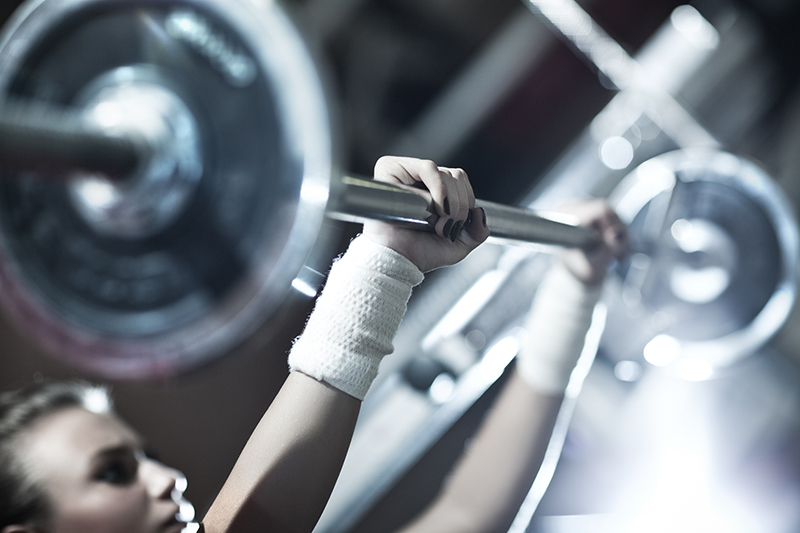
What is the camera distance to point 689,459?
3.31ft

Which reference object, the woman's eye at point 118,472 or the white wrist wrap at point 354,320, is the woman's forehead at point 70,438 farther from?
the white wrist wrap at point 354,320

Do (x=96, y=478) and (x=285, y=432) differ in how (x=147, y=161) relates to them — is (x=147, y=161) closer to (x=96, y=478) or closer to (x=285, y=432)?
(x=285, y=432)

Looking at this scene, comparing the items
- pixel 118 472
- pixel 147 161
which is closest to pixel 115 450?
pixel 118 472

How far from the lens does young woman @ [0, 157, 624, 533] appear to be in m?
0.34

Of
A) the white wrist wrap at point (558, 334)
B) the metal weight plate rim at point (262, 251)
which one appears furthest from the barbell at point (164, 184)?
the white wrist wrap at point (558, 334)

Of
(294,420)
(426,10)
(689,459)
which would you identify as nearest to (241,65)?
(294,420)

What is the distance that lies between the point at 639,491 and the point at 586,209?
533mm

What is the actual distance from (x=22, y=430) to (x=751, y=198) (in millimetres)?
906

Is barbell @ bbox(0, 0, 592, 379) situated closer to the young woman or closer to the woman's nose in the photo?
the young woman

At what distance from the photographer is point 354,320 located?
0.34 metres

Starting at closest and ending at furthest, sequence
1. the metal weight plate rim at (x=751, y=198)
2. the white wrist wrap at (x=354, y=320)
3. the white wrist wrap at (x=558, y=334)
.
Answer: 1. the white wrist wrap at (x=354, y=320)
2. the white wrist wrap at (x=558, y=334)
3. the metal weight plate rim at (x=751, y=198)

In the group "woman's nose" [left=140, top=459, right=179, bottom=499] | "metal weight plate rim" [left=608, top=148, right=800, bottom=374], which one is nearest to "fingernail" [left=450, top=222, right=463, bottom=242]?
"woman's nose" [left=140, top=459, right=179, bottom=499]

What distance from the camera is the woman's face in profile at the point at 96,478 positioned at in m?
0.41

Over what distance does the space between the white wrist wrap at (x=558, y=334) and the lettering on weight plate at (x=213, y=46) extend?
1.48 feet
